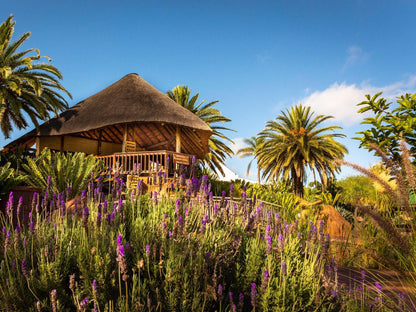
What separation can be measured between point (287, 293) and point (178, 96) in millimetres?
25459

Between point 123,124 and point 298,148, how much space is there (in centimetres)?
1105

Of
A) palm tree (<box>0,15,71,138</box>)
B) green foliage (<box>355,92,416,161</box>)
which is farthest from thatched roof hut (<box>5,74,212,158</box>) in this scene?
green foliage (<box>355,92,416,161</box>)

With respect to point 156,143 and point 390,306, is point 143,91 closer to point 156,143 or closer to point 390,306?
point 156,143

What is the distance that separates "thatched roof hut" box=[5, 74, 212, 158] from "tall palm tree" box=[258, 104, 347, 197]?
4.85 meters

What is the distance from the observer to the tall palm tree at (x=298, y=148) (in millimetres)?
21797

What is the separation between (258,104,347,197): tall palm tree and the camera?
2180 centimetres

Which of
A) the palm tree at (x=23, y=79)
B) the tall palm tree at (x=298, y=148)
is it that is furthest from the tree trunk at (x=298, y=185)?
the palm tree at (x=23, y=79)

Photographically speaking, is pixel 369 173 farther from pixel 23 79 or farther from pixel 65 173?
pixel 23 79

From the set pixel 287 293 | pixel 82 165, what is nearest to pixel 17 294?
pixel 287 293

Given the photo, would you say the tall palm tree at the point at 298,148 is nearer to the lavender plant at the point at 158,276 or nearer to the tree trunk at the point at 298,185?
the tree trunk at the point at 298,185

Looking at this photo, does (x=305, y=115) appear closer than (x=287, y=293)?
No

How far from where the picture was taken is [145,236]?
310cm

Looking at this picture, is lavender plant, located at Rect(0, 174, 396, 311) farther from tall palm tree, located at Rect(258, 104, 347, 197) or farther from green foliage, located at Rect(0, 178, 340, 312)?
tall palm tree, located at Rect(258, 104, 347, 197)

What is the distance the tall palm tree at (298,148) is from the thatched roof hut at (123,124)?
15.9 ft
